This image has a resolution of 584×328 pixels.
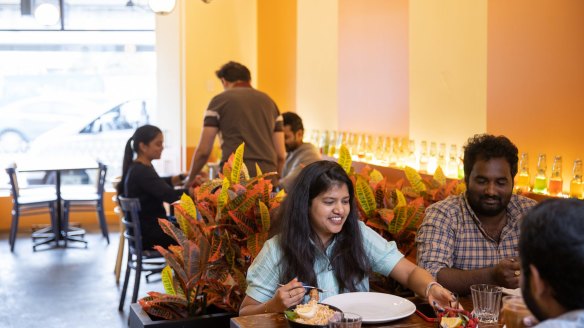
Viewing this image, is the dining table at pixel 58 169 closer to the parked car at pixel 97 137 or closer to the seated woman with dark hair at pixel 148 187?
the parked car at pixel 97 137

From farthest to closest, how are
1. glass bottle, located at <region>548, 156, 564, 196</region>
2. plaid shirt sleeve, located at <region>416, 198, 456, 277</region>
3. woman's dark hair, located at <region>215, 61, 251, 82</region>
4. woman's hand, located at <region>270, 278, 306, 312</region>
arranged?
1. woman's dark hair, located at <region>215, 61, 251, 82</region>
2. glass bottle, located at <region>548, 156, 564, 196</region>
3. plaid shirt sleeve, located at <region>416, 198, 456, 277</region>
4. woman's hand, located at <region>270, 278, 306, 312</region>

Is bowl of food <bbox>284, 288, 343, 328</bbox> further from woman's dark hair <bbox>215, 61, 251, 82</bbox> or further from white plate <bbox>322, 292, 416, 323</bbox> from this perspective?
woman's dark hair <bbox>215, 61, 251, 82</bbox>

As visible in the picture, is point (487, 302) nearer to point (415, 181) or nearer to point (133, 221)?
point (415, 181)

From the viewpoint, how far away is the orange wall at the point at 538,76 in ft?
13.7

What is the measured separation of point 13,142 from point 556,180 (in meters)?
7.70

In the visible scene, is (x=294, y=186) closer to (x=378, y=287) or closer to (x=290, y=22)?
(x=378, y=287)

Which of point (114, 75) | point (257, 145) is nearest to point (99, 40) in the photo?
point (114, 75)

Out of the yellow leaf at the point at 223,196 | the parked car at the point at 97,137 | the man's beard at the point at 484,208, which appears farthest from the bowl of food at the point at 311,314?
the parked car at the point at 97,137

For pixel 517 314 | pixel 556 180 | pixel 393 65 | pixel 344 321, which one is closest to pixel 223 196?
pixel 344 321

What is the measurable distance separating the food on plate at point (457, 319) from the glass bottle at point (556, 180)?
2015 mm

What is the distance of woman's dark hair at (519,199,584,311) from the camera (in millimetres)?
1409

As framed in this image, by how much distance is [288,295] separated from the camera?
2.48 metres

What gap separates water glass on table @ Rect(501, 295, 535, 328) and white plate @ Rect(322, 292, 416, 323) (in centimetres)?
47

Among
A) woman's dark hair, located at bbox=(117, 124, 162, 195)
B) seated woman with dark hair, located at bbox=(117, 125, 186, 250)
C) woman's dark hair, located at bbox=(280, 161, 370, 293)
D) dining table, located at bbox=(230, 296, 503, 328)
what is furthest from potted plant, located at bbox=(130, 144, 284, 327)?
woman's dark hair, located at bbox=(117, 124, 162, 195)
